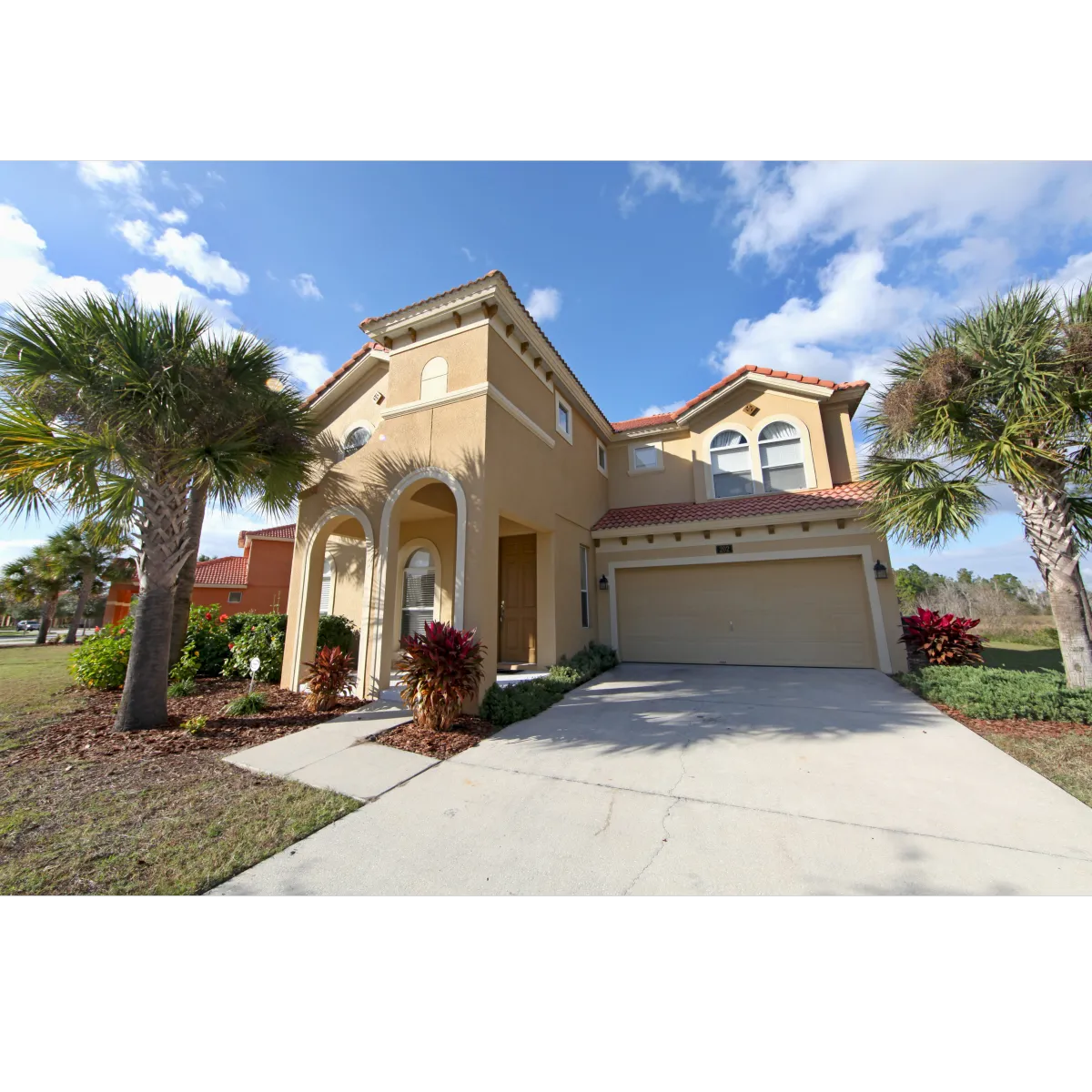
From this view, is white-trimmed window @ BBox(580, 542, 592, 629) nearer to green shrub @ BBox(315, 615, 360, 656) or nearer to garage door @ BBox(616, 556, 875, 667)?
garage door @ BBox(616, 556, 875, 667)

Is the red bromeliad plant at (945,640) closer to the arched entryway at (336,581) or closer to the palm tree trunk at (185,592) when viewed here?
the arched entryway at (336,581)

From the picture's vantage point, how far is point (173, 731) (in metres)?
5.86

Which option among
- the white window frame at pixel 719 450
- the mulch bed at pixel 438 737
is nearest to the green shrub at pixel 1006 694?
the white window frame at pixel 719 450

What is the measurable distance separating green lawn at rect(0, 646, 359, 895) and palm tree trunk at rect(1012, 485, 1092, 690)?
360 inches

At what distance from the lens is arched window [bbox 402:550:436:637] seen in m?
10.2

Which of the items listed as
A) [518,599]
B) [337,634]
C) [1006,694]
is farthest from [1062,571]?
[337,634]

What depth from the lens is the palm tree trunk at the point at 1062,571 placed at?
5.91 meters

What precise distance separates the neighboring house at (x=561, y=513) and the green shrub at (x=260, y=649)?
94 centimetres

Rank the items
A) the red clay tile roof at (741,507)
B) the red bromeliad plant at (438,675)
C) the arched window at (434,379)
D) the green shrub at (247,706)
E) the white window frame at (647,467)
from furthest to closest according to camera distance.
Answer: the white window frame at (647,467), the red clay tile roof at (741,507), the arched window at (434,379), the green shrub at (247,706), the red bromeliad plant at (438,675)

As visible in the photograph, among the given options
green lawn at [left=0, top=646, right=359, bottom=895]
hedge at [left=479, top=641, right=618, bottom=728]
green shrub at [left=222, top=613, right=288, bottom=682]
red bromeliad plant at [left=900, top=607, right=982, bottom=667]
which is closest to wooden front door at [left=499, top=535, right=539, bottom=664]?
hedge at [left=479, top=641, right=618, bottom=728]
